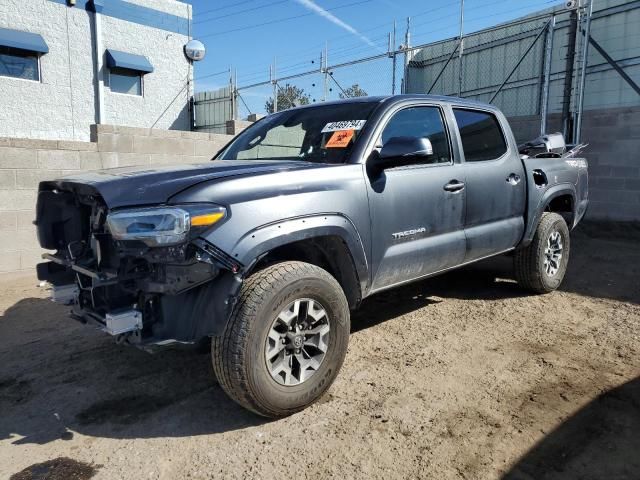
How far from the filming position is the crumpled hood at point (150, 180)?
8.59ft

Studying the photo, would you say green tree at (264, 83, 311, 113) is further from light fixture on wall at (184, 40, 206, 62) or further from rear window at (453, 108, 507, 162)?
rear window at (453, 108, 507, 162)

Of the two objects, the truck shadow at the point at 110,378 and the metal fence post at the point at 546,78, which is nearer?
the truck shadow at the point at 110,378

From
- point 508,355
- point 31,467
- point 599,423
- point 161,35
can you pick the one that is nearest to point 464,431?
point 599,423

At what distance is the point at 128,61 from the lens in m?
15.6

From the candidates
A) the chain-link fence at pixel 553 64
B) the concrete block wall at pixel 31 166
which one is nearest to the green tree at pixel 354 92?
the chain-link fence at pixel 553 64

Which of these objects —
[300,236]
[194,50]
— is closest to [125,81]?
[194,50]

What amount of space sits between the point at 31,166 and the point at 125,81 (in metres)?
11.0

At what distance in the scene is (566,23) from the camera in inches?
350

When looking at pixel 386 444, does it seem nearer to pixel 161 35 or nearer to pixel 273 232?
pixel 273 232

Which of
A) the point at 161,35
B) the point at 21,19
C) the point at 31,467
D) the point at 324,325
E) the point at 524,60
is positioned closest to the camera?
the point at 31,467

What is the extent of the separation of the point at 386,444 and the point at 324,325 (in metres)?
0.75

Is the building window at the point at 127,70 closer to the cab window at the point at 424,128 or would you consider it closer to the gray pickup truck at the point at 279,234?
the gray pickup truck at the point at 279,234

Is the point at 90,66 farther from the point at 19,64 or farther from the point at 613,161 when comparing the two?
the point at 613,161

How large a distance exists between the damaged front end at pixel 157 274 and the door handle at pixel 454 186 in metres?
2.00
